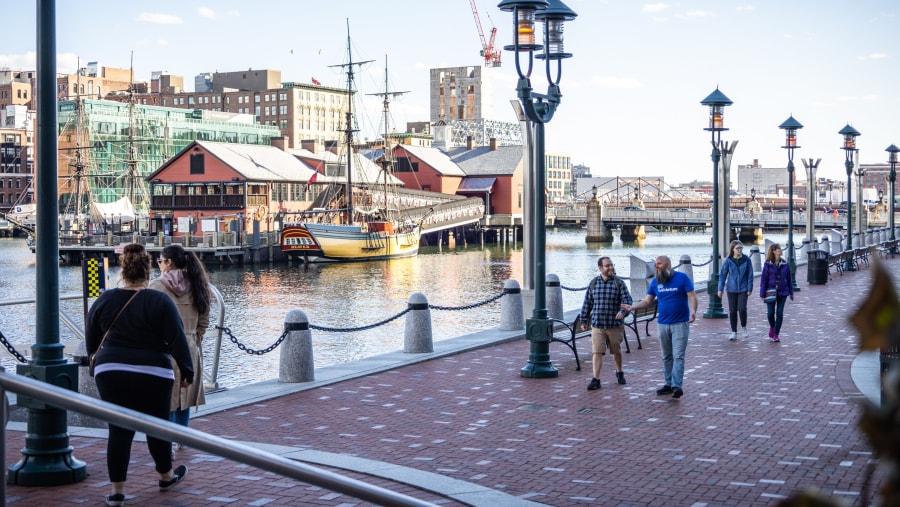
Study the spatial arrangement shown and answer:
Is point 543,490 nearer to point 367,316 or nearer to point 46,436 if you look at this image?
point 46,436

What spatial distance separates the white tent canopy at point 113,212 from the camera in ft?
308

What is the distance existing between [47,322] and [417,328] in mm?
8975

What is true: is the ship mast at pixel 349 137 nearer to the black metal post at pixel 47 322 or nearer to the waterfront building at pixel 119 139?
the waterfront building at pixel 119 139

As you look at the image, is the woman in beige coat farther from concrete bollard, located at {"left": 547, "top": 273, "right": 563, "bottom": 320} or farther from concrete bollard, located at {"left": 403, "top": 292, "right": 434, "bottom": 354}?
concrete bollard, located at {"left": 547, "top": 273, "right": 563, "bottom": 320}

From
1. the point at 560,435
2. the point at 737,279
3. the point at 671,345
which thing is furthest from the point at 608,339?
the point at 737,279

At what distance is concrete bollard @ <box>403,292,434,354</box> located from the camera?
17.3 meters

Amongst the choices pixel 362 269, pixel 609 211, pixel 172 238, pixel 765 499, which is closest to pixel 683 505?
pixel 765 499

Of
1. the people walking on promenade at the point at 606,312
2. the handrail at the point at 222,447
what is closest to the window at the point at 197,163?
the people walking on promenade at the point at 606,312

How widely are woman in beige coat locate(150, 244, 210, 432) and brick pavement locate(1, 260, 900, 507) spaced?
0.62 metres

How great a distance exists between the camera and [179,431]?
14.6 feet

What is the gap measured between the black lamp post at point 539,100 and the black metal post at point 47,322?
302 inches

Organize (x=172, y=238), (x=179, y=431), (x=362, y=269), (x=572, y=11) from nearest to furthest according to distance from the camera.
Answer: (x=179, y=431) < (x=572, y=11) < (x=362, y=269) < (x=172, y=238)

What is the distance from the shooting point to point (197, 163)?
3393 inches

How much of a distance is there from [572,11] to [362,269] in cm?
5622
